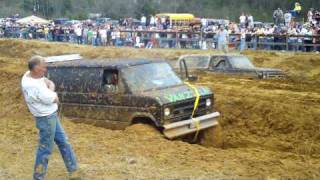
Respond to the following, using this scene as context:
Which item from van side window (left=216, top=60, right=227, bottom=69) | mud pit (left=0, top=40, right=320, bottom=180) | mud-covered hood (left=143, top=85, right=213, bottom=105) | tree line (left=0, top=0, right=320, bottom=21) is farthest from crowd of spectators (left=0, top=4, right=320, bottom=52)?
tree line (left=0, top=0, right=320, bottom=21)

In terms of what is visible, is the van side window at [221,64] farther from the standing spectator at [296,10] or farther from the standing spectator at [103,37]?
the standing spectator at [103,37]

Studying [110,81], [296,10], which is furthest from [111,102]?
[296,10]

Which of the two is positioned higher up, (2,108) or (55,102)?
(55,102)

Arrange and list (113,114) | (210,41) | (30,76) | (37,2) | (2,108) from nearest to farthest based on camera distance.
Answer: (30,76) < (113,114) < (2,108) < (210,41) < (37,2)

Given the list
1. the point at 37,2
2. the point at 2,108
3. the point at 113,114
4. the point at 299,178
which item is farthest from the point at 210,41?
the point at 37,2

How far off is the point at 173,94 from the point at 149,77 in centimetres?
84

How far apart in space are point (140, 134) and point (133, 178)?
257 cm

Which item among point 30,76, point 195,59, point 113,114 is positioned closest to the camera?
point 30,76

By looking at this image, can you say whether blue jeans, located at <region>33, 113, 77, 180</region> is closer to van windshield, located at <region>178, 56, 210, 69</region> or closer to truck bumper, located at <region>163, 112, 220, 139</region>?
truck bumper, located at <region>163, 112, 220, 139</region>

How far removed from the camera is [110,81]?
11.3 metres

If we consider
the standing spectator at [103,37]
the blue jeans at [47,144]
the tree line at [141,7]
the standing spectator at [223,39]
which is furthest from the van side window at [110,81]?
the tree line at [141,7]

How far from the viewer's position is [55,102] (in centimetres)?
736

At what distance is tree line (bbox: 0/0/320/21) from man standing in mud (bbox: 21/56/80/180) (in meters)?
54.8

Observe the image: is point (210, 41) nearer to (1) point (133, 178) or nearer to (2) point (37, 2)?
(1) point (133, 178)
